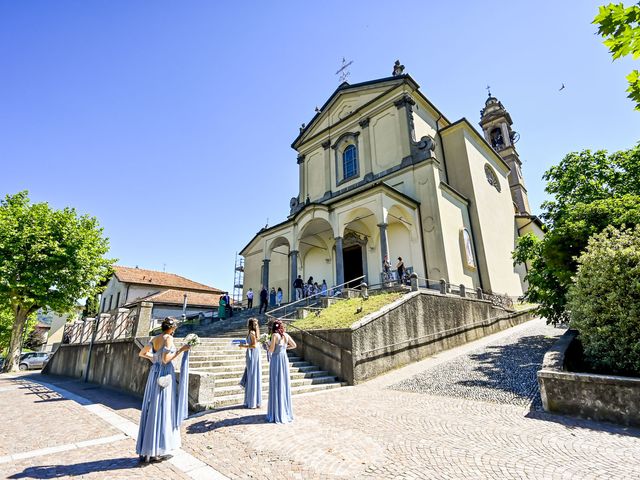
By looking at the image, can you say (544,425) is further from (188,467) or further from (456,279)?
(456,279)

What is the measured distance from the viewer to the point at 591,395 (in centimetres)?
526

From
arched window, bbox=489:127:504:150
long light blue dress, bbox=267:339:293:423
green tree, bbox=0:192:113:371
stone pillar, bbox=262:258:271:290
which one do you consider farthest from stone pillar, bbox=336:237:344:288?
arched window, bbox=489:127:504:150

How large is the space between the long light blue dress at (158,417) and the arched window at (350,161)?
19.5 metres

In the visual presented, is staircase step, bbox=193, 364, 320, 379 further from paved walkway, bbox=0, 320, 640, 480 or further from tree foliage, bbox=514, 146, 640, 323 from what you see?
tree foliage, bbox=514, 146, 640, 323

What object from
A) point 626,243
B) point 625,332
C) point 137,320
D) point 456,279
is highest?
point 456,279

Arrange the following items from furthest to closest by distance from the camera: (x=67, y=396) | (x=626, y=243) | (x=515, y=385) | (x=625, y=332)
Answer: (x=67, y=396)
(x=515, y=385)
(x=626, y=243)
(x=625, y=332)

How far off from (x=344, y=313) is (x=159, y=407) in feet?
24.8

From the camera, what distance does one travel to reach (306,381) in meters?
8.25

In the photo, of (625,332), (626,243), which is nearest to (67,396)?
(625,332)

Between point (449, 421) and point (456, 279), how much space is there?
1250 cm

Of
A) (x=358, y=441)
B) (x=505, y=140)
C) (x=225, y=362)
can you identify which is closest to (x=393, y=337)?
(x=225, y=362)

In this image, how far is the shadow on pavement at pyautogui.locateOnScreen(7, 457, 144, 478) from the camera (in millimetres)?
3512

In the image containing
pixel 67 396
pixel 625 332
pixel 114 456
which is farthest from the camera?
pixel 67 396

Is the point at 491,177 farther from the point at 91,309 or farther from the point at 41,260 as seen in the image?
the point at 91,309
